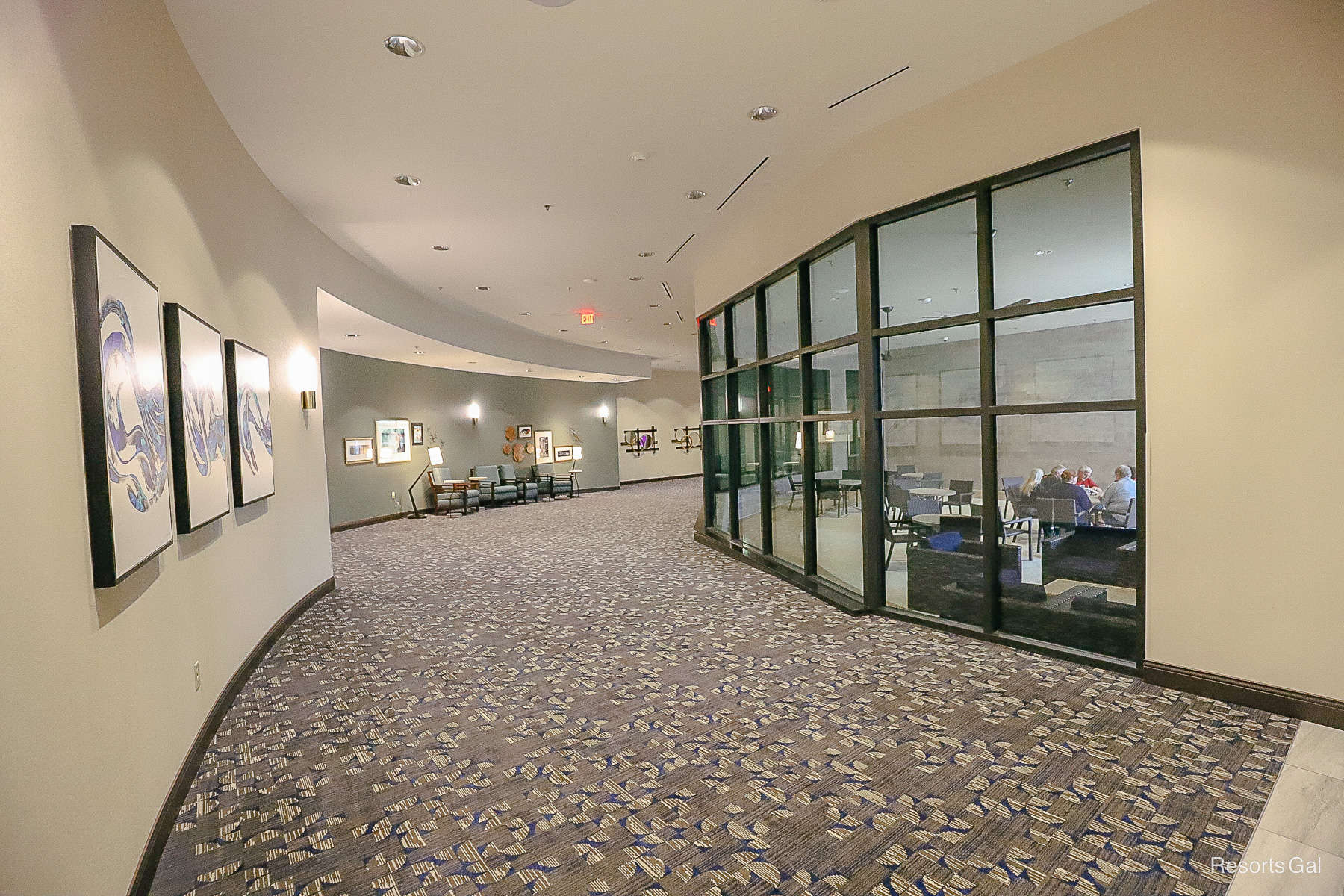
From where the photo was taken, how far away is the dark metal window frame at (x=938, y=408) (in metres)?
4.00

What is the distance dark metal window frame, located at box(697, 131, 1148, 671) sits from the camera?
4000 millimetres

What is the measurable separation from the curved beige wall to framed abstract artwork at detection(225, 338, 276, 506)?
5.38 meters

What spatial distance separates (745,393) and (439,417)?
9.09 metres

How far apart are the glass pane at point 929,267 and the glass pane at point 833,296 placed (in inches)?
12.2

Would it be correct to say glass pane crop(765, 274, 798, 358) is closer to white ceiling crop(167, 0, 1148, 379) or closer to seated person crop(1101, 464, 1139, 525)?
white ceiling crop(167, 0, 1148, 379)

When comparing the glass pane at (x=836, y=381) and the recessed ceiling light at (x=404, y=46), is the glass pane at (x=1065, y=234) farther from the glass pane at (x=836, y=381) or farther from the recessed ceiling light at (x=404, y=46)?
→ the recessed ceiling light at (x=404, y=46)

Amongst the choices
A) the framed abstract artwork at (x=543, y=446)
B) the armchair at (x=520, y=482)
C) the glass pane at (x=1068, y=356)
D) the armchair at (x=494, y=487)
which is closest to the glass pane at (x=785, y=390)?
the glass pane at (x=1068, y=356)

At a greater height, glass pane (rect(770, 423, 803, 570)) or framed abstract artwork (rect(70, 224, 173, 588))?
framed abstract artwork (rect(70, 224, 173, 588))

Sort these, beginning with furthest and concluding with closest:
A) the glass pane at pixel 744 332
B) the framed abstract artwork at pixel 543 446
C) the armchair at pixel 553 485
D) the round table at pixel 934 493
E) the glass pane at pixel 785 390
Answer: the framed abstract artwork at pixel 543 446 < the armchair at pixel 553 485 < the glass pane at pixel 744 332 < the glass pane at pixel 785 390 < the round table at pixel 934 493

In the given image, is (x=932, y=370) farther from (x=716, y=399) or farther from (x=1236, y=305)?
(x=716, y=399)

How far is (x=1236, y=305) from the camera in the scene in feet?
11.7

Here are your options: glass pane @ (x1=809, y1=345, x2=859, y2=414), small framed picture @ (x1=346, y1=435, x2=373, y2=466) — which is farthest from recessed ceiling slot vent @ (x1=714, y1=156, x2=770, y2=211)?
small framed picture @ (x1=346, y1=435, x2=373, y2=466)

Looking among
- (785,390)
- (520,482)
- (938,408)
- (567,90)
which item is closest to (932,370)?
(938,408)

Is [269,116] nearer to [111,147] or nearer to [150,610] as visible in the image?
[111,147]
